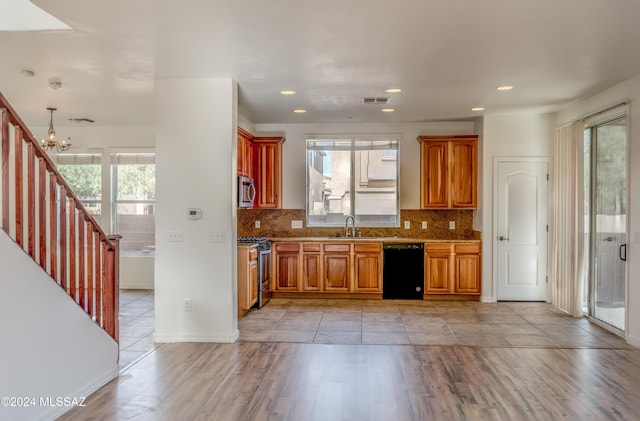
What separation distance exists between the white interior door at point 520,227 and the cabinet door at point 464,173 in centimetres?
36

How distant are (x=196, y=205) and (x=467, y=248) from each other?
4.07 meters

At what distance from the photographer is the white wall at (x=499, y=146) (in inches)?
265

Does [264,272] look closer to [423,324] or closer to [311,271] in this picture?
[311,271]


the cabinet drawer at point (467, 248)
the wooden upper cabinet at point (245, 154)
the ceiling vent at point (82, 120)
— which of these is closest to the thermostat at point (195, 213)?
the wooden upper cabinet at point (245, 154)

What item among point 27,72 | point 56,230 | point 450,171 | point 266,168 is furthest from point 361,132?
point 56,230

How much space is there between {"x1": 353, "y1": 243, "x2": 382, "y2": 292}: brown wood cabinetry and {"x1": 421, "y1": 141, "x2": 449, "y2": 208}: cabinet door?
1099mm

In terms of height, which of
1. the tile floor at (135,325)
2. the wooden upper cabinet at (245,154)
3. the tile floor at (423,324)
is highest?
the wooden upper cabinet at (245,154)

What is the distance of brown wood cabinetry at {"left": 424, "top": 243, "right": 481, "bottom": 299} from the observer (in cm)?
686

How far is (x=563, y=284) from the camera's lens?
6.17 metres

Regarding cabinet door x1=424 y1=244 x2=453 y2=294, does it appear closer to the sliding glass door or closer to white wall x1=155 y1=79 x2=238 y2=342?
the sliding glass door

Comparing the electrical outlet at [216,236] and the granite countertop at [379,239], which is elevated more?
the electrical outlet at [216,236]

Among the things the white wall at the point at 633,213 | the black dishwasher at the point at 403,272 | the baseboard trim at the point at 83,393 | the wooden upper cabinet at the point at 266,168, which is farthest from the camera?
the wooden upper cabinet at the point at 266,168

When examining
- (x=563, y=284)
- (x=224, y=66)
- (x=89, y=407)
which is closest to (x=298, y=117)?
(x=224, y=66)

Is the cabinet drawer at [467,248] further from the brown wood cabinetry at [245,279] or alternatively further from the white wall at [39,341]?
the white wall at [39,341]
